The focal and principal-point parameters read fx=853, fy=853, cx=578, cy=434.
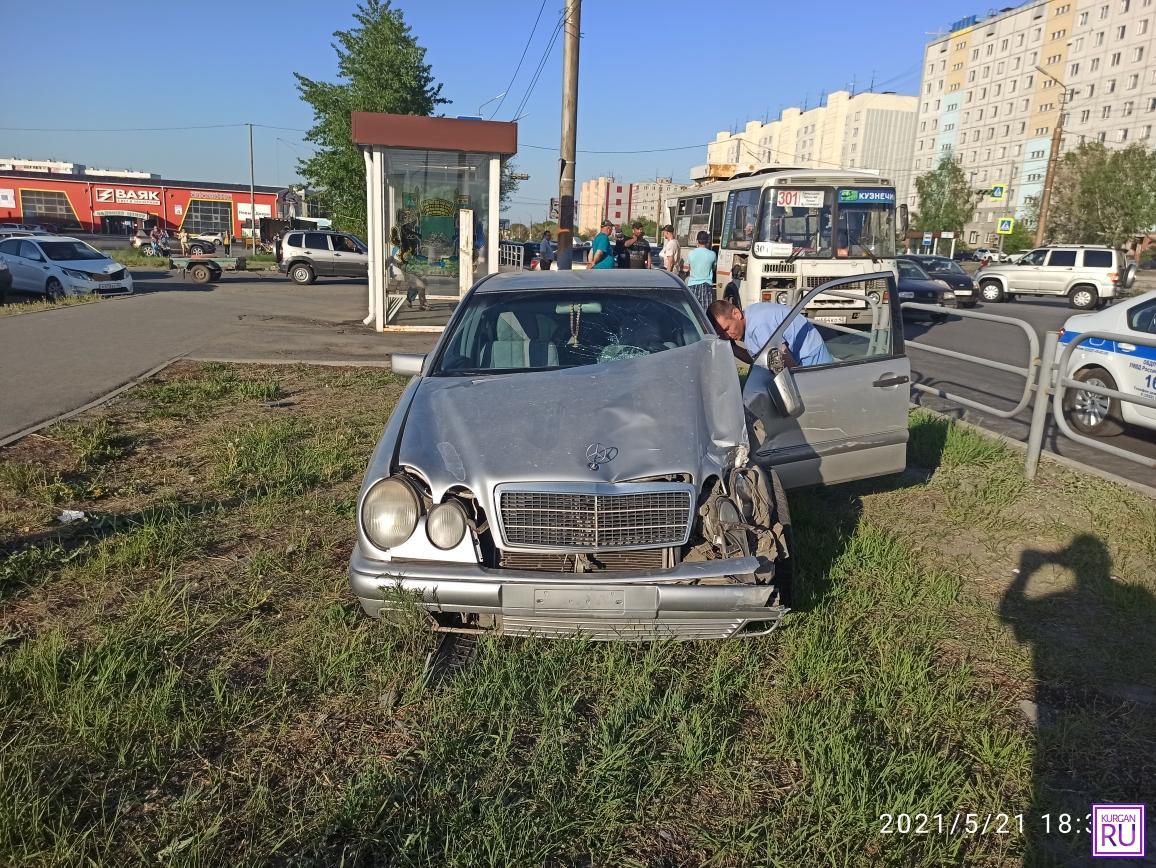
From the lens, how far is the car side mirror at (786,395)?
4652 mm

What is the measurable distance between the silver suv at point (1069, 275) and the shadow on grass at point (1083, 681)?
25.4 metres

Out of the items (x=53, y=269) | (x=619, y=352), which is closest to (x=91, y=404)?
(x=619, y=352)

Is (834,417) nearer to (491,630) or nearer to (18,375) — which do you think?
(491,630)

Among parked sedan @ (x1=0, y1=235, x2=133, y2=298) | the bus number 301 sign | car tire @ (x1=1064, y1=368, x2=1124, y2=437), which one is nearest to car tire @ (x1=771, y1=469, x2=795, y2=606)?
car tire @ (x1=1064, y1=368, x2=1124, y2=437)

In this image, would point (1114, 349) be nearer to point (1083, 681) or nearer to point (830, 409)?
point (830, 409)

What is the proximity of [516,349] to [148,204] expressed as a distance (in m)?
71.3

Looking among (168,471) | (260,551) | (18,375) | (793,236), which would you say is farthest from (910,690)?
(793,236)

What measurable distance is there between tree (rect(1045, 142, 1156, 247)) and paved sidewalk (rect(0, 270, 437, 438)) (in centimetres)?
5000

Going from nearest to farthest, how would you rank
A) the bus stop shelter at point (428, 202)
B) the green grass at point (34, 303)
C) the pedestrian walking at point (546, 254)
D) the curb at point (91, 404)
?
the curb at point (91, 404), the bus stop shelter at point (428, 202), the green grass at point (34, 303), the pedestrian walking at point (546, 254)

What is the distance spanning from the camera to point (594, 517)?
3.38 m

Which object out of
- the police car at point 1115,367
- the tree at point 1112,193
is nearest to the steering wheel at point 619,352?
the police car at point 1115,367

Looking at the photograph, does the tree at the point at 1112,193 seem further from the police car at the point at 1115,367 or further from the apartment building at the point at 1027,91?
the police car at the point at 1115,367

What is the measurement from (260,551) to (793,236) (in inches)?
516

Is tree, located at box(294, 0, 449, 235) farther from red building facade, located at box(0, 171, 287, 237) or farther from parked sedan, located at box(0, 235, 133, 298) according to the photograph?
red building facade, located at box(0, 171, 287, 237)
